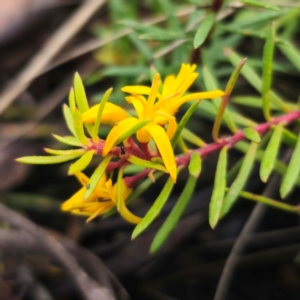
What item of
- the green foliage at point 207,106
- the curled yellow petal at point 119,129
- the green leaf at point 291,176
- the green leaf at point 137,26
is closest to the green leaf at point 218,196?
the green foliage at point 207,106

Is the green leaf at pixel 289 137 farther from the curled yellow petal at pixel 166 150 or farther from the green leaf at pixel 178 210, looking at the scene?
the curled yellow petal at pixel 166 150

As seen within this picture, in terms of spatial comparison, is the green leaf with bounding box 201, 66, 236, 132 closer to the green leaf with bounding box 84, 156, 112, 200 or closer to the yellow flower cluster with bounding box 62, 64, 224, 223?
the yellow flower cluster with bounding box 62, 64, 224, 223

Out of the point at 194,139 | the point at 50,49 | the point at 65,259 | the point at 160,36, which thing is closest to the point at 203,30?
the point at 160,36

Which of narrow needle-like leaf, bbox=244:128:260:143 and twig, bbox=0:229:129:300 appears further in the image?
twig, bbox=0:229:129:300

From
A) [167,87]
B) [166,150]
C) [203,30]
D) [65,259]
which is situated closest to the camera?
[166,150]

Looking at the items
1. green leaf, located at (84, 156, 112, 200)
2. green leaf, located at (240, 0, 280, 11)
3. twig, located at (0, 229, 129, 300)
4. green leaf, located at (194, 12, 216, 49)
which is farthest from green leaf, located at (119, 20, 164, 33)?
twig, located at (0, 229, 129, 300)

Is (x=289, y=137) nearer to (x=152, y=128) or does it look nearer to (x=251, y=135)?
(x=251, y=135)
